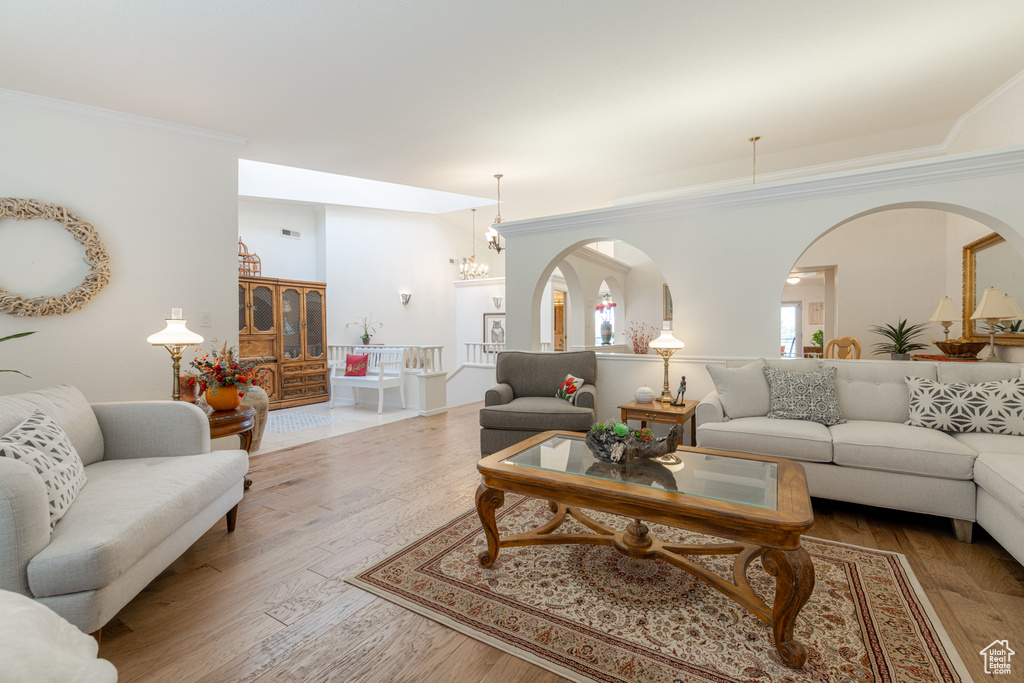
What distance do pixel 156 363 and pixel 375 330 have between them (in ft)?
15.7

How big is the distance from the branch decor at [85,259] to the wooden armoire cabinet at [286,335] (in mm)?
3247

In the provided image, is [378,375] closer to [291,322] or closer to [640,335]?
[291,322]

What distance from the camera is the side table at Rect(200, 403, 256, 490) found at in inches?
113

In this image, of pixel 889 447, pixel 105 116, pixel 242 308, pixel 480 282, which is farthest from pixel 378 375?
pixel 889 447

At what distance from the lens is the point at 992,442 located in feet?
8.15

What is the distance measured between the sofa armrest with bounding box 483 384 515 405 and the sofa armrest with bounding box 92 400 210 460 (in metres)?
2.08

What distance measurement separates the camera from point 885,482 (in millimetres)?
2590

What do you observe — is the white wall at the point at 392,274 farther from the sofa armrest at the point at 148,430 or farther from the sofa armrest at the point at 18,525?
the sofa armrest at the point at 18,525

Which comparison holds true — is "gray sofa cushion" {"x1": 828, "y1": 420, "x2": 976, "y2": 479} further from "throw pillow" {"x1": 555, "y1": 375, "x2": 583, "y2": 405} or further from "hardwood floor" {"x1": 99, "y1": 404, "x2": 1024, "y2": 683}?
"throw pillow" {"x1": 555, "y1": 375, "x2": 583, "y2": 405}

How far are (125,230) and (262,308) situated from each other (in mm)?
3421

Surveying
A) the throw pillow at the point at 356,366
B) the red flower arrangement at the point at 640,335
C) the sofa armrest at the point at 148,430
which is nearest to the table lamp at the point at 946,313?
the red flower arrangement at the point at 640,335

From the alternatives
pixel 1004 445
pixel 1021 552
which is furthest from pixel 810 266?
pixel 1021 552

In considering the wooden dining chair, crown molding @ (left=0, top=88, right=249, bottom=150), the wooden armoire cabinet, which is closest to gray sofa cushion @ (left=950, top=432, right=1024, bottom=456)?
the wooden dining chair

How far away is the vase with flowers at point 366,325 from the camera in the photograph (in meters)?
8.27
